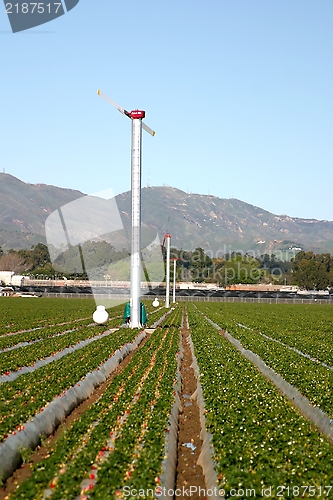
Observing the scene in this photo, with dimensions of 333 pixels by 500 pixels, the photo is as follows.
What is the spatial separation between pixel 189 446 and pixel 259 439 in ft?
6.99

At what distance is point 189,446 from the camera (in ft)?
41.2

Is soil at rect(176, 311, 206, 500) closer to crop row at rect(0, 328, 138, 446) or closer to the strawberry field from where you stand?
the strawberry field

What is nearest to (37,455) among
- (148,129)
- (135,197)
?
(135,197)

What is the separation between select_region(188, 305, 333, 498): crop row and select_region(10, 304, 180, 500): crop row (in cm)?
111

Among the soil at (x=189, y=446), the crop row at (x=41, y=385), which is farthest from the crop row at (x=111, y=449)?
the crop row at (x=41, y=385)

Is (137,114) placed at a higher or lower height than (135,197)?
A: higher

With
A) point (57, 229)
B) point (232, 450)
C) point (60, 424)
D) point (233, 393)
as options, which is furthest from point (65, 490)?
point (57, 229)

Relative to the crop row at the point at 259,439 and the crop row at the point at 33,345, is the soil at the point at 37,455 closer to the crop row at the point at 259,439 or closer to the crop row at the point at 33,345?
the crop row at the point at 259,439

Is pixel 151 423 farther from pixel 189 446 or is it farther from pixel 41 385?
pixel 41 385

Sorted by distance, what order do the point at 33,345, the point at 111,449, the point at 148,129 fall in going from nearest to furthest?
the point at 111,449, the point at 33,345, the point at 148,129

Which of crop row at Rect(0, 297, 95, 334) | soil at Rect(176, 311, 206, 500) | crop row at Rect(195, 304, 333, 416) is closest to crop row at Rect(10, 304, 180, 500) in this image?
soil at Rect(176, 311, 206, 500)

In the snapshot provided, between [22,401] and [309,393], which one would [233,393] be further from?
[22,401]

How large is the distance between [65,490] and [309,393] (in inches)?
348

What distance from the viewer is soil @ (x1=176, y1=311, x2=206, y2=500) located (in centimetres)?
1026
